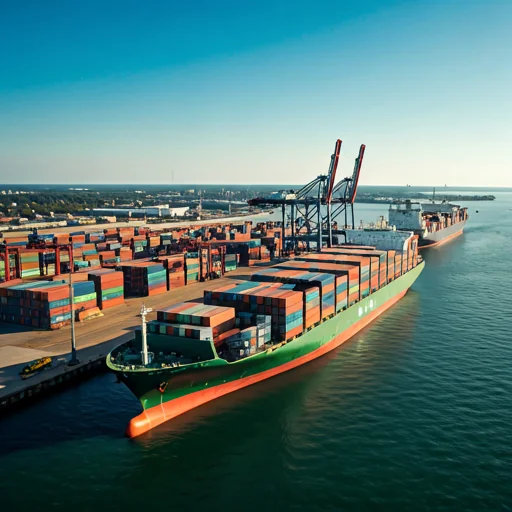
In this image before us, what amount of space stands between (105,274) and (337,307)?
27299mm

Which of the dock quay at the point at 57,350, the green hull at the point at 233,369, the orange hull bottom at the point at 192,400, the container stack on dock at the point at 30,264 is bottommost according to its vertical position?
the orange hull bottom at the point at 192,400

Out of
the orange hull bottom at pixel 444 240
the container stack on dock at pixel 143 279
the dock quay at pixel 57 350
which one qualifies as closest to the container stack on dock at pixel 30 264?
the container stack on dock at pixel 143 279

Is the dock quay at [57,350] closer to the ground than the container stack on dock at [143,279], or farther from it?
closer to the ground

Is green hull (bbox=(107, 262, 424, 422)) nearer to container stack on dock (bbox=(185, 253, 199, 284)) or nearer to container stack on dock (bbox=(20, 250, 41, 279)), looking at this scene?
container stack on dock (bbox=(185, 253, 199, 284))

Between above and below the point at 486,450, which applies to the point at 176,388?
above

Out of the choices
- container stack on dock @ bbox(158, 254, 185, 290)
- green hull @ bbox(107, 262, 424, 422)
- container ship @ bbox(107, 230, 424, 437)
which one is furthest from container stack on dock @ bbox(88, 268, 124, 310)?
green hull @ bbox(107, 262, 424, 422)

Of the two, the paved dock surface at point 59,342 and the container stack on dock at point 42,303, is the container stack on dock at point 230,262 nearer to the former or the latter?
the paved dock surface at point 59,342

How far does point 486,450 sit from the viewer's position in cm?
2608

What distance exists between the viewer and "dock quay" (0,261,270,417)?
32.3 m

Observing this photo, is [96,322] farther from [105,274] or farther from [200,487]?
[200,487]

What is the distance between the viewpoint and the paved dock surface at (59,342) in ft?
112

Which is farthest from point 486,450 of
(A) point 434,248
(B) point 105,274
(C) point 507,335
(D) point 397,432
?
(A) point 434,248

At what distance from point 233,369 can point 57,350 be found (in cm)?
1714

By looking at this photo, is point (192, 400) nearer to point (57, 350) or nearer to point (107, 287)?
point (57, 350)
